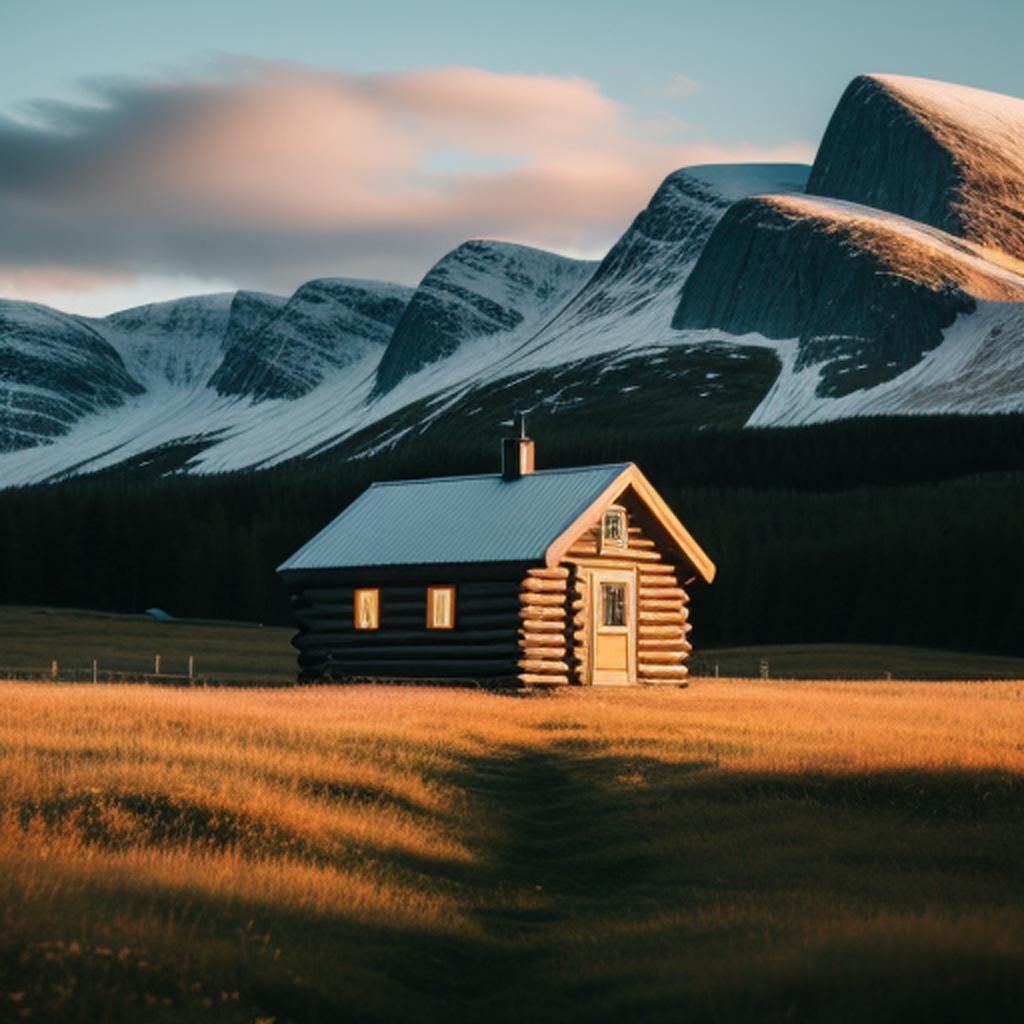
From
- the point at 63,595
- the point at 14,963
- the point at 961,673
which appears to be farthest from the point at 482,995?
the point at 63,595

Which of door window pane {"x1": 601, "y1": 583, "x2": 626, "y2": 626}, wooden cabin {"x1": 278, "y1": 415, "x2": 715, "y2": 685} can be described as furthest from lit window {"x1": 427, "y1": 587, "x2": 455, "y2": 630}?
door window pane {"x1": 601, "y1": 583, "x2": 626, "y2": 626}

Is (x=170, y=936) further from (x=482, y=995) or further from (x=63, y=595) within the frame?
(x=63, y=595)

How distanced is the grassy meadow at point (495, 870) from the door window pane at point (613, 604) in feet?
49.4

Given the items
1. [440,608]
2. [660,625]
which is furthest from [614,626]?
[440,608]

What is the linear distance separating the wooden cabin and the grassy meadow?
13038mm

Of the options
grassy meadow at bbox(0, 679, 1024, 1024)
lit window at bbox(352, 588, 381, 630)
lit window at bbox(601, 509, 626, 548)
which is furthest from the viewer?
lit window at bbox(352, 588, 381, 630)

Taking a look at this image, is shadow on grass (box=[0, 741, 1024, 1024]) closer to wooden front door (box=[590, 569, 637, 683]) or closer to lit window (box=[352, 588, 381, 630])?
wooden front door (box=[590, 569, 637, 683])

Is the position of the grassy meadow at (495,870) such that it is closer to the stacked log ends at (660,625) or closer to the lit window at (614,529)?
the lit window at (614,529)

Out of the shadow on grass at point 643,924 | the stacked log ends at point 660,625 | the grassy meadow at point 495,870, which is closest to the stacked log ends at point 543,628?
the stacked log ends at point 660,625

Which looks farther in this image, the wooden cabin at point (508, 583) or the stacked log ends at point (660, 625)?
the stacked log ends at point (660, 625)

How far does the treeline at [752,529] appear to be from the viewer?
108875mm

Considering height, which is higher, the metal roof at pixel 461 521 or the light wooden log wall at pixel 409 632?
the metal roof at pixel 461 521

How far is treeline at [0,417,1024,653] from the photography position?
357 feet

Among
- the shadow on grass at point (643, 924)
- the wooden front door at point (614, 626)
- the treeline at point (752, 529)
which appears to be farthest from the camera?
the treeline at point (752, 529)
